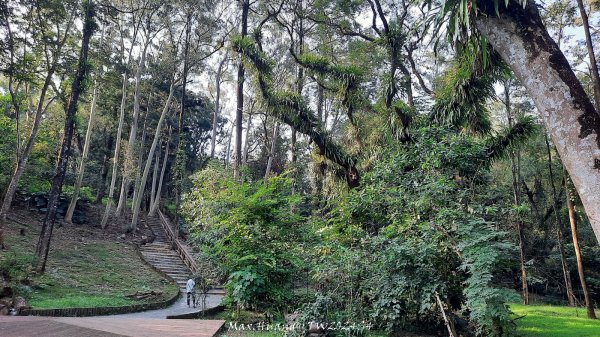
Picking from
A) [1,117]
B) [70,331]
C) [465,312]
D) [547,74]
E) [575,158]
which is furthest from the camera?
[1,117]

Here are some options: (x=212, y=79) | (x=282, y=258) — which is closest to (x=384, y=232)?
(x=282, y=258)

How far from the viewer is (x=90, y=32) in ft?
36.8

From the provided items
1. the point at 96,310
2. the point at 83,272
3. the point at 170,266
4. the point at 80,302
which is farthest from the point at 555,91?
the point at 170,266

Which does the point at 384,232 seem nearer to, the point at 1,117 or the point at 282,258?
the point at 282,258

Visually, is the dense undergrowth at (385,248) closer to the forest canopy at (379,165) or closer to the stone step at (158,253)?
the forest canopy at (379,165)

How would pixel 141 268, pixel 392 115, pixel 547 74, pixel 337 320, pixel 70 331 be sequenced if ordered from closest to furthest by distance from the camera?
pixel 547 74 → pixel 70 331 → pixel 337 320 → pixel 392 115 → pixel 141 268

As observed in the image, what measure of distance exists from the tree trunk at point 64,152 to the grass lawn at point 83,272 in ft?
2.04

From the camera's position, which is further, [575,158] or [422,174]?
[422,174]

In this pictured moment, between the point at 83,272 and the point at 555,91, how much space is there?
12.7 m

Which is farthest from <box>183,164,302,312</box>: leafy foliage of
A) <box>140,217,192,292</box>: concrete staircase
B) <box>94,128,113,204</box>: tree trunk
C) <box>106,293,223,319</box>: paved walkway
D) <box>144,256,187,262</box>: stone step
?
<box>94,128,113,204</box>: tree trunk

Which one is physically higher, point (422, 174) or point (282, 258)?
point (422, 174)

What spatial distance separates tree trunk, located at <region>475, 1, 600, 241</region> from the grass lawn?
890cm

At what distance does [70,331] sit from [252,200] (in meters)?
3.38

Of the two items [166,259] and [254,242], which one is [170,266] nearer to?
[166,259]
